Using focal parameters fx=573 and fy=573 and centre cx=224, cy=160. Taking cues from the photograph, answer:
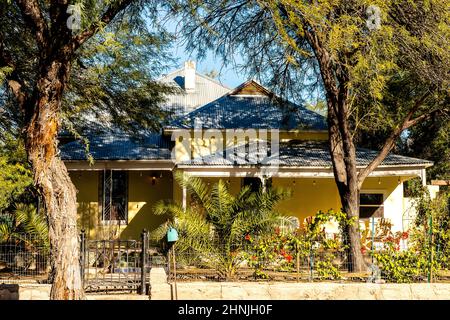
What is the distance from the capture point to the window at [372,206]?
20938 millimetres

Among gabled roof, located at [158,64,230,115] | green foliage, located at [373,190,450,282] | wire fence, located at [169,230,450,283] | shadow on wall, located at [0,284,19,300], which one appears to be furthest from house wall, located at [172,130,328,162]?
shadow on wall, located at [0,284,19,300]

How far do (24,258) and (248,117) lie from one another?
39.0 feet

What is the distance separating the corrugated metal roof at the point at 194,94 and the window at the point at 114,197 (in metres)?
4.18

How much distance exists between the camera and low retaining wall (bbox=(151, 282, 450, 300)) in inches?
391

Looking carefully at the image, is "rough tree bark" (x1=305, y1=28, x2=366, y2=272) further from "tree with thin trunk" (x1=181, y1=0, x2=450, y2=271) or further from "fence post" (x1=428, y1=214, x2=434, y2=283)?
"fence post" (x1=428, y1=214, x2=434, y2=283)

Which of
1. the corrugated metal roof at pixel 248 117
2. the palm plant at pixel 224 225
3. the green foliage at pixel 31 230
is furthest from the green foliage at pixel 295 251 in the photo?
the corrugated metal roof at pixel 248 117

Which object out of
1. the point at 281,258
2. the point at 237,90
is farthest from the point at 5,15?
the point at 237,90

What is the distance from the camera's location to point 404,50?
12992 millimetres

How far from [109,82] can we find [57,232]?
939 centimetres

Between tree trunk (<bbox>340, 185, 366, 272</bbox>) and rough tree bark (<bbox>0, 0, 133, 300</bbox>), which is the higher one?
rough tree bark (<bbox>0, 0, 133, 300</bbox>)

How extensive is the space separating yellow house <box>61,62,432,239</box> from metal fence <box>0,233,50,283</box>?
6875 millimetres

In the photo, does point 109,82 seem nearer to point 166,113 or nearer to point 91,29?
point 166,113

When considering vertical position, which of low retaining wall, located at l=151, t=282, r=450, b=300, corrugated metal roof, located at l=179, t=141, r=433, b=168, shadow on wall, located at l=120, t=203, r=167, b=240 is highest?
corrugated metal roof, located at l=179, t=141, r=433, b=168

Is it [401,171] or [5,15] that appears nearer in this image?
[5,15]
